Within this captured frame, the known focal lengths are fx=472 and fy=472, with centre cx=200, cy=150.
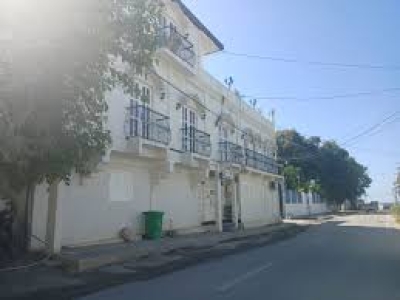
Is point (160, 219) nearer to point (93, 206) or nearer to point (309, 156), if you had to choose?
point (93, 206)

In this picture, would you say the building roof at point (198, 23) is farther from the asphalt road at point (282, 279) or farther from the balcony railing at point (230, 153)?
the asphalt road at point (282, 279)

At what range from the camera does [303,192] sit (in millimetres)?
58750

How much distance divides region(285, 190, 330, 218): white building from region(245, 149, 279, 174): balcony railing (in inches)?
488

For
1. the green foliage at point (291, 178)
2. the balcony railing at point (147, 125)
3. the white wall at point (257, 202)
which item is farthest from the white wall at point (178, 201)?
the green foliage at point (291, 178)

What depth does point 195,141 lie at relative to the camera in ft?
75.5

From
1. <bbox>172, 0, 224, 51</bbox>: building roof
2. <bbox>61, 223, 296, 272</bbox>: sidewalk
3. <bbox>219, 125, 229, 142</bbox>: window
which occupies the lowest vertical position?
<bbox>61, 223, 296, 272</bbox>: sidewalk

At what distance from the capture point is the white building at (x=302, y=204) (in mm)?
51719

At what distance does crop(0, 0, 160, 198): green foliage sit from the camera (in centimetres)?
806

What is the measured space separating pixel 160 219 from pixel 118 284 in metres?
8.65

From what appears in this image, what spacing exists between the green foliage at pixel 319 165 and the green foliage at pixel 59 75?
45267 mm

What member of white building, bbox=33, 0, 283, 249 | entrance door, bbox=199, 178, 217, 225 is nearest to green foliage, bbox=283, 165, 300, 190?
white building, bbox=33, 0, 283, 249

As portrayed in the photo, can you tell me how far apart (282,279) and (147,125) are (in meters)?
9.92

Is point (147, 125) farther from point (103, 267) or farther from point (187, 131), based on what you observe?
point (103, 267)

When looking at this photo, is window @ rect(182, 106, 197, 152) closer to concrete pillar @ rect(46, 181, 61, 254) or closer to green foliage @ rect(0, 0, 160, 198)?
concrete pillar @ rect(46, 181, 61, 254)
